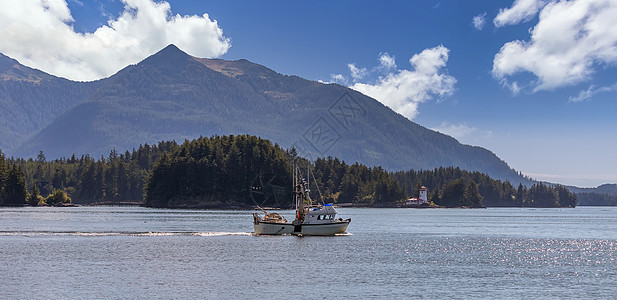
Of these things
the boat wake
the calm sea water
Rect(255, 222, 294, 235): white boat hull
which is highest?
Rect(255, 222, 294, 235): white boat hull

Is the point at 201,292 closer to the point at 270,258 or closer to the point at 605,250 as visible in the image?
the point at 270,258

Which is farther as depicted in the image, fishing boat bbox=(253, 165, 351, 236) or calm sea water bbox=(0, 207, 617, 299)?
fishing boat bbox=(253, 165, 351, 236)

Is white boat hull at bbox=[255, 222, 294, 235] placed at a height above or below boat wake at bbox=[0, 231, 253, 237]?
above

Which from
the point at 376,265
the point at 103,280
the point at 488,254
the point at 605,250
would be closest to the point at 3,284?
the point at 103,280

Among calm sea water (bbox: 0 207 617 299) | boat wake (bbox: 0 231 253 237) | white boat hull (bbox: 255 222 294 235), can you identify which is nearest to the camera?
calm sea water (bbox: 0 207 617 299)

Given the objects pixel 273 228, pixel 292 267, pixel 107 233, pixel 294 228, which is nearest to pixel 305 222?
pixel 294 228

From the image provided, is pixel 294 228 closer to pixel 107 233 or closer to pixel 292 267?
pixel 107 233

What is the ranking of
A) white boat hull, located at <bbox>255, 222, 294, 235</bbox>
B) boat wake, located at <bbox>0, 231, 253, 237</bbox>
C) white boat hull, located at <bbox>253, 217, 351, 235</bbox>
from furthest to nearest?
white boat hull, located at <bbox>255, 222, 294, 235</bbox>
white boat hull, located at <bbox>253, 217, 351, 235</bbox>
boat wake, located at <bbox>0, 231, 253, 237</bbox>

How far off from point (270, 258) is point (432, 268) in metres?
21.8

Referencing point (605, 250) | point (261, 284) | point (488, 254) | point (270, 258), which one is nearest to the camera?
point (261, 284)

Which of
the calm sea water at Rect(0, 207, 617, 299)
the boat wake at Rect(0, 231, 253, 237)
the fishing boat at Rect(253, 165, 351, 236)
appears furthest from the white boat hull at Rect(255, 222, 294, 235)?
the boat wake at Rect(0, 231, 253, 237)

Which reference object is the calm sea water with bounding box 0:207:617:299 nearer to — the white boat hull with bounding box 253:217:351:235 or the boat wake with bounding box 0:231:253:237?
the boat wake with bounding box 0:231:253:237

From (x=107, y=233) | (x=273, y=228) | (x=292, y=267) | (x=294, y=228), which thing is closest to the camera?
(x=292, y=267)

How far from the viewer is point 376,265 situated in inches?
3351
